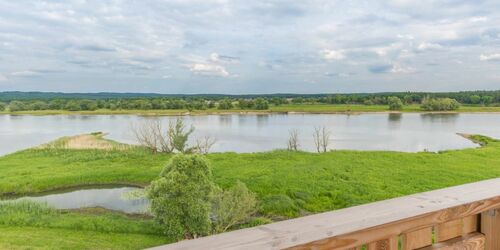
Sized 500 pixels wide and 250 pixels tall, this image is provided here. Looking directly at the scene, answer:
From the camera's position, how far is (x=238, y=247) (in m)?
0.78

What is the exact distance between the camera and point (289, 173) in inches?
687

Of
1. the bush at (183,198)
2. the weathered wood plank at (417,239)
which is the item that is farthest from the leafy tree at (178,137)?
the weathered wood plank at (417,239)

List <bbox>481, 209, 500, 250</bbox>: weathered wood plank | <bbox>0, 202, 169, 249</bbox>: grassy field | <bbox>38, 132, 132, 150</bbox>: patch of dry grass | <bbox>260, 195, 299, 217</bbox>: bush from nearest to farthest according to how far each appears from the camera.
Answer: <bbox>481, 209, 500, 250</bbox>: weathered wood plank → <bbox>0, 202, 169, 249</bbox>: grassy field → <bbox>260, 195, 299, 217</bbox>: bush → <bbox>38, 132, 132, 150</bbox>: patch of dry grass

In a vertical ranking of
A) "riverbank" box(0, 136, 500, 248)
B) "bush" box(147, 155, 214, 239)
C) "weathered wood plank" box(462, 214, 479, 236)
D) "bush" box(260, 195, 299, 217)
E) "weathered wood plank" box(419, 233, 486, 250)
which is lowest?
"bush" box(260, 195, 299, 217)

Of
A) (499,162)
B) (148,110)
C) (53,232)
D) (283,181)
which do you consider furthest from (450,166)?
(148,110)

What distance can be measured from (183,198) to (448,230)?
27.8 ft

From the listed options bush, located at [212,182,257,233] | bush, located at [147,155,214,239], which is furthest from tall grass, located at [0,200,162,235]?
bush, located at [212,182,257,233]

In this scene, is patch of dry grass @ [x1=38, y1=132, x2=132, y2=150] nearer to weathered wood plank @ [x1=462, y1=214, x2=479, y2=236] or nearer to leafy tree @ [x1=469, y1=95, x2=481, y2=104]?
weathered wood plank @ [x1=462, y1=214, x2=479, y2=236]

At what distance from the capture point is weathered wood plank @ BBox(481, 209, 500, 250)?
120 cm

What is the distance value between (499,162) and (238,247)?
24258 millimetres

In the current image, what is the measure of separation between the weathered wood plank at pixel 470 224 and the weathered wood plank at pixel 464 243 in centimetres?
1

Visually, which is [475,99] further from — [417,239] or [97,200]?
[417,239]

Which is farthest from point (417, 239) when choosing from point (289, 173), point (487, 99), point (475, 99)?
point (475, 99)

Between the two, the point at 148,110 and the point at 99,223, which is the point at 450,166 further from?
the point at 148,110
